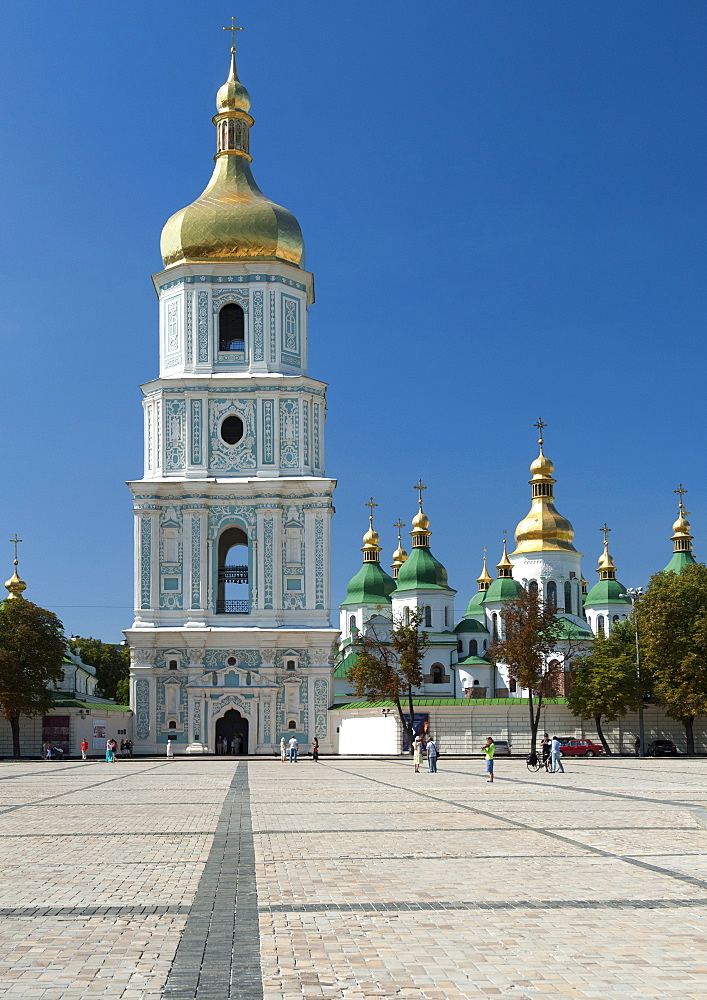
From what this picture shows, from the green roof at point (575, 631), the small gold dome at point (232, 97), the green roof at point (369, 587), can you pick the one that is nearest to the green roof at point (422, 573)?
the green roof at point (369, 587)

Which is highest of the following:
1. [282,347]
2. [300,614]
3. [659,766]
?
[282,347]

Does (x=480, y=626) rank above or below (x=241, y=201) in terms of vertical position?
below

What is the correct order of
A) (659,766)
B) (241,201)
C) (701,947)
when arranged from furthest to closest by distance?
(241,201) < (659,766) < (701,947)

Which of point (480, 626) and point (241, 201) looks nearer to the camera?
point (241, 201)

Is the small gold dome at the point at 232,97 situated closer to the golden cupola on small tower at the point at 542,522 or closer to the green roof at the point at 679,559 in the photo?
the golden cupola on small tower at the point at 542,522

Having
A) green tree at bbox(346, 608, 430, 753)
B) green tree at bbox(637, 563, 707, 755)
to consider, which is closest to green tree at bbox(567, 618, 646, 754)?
green tree at bbox(637, 563, 707, 755)

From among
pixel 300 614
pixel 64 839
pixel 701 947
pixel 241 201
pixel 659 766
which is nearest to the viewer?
pixel 701 947

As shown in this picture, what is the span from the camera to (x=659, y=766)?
119ft

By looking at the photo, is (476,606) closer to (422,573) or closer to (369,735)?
(422,573)

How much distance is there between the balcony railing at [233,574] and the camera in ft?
190

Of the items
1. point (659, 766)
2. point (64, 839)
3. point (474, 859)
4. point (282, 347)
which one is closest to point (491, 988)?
point (474, 859)

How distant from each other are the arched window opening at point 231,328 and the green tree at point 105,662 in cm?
3218

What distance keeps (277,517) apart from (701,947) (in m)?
47.5

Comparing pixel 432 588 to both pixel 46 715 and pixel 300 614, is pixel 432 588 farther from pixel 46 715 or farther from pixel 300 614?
pixel 46 715
